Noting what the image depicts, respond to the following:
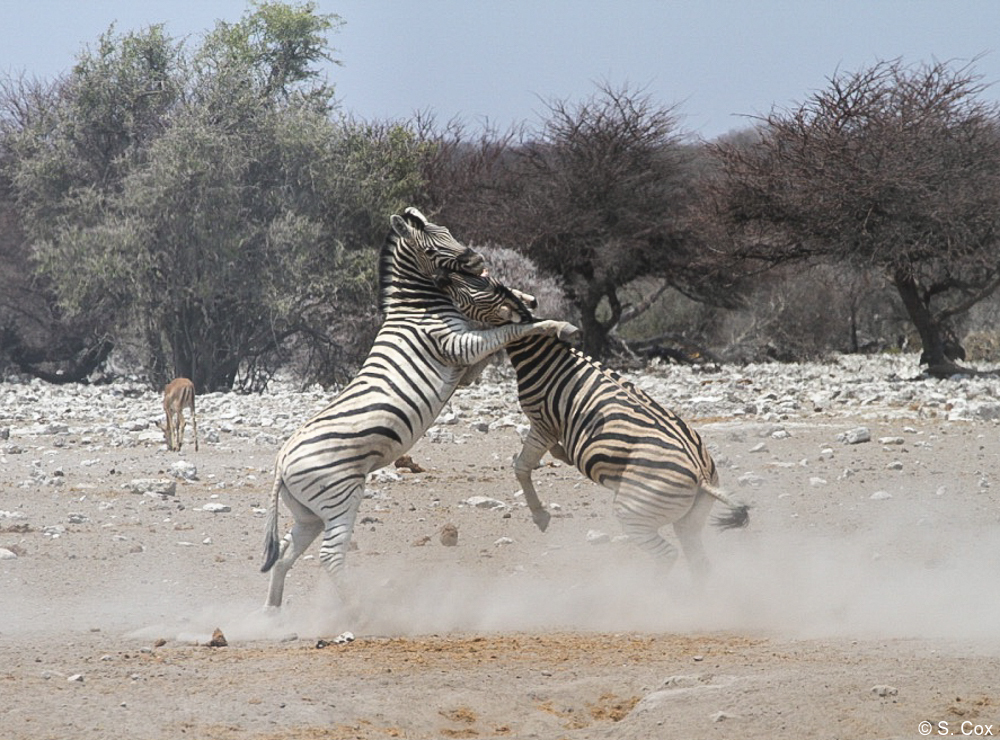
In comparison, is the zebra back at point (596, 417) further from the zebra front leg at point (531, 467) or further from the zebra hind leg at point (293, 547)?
the zebra hind leg at point (293, 547)

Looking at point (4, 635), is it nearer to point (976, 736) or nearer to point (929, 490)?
point (976, 736)

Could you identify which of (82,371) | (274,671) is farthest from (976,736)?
(82,371)

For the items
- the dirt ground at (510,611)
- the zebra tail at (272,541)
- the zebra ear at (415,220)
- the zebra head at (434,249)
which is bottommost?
the dirt ground at (510,611)

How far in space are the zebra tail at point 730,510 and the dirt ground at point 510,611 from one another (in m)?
0.44

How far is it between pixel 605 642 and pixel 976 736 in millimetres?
2559

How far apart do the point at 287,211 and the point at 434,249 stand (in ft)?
53.4

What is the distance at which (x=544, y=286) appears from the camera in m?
27.4

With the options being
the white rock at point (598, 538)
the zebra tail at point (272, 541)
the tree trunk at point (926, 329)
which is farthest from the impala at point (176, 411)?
the tree trunk at point (926, 329)

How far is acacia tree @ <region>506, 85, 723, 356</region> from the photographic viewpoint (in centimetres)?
3072

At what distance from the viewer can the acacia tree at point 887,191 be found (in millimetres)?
A: 24453

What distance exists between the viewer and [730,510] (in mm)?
7648

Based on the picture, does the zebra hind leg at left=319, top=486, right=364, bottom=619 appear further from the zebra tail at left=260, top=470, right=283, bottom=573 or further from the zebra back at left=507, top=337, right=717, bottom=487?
the zebra back at left=507, top=337, right=717, bottom=487

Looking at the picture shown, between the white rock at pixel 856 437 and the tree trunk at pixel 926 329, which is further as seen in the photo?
the tree trunk at pixel 926 329

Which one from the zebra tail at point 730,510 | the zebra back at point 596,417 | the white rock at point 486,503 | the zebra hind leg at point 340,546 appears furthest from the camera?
the white rock at point 486,503
